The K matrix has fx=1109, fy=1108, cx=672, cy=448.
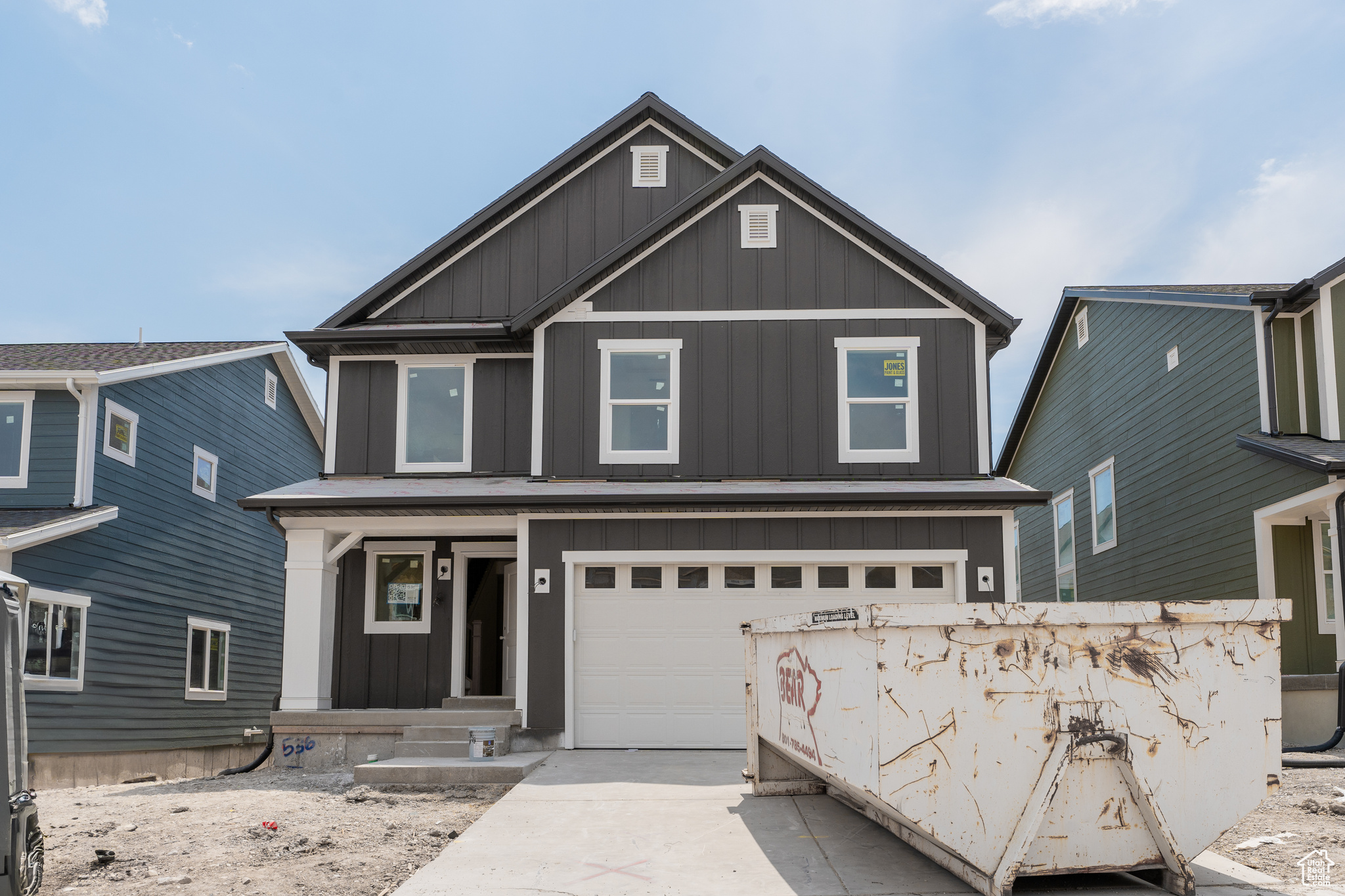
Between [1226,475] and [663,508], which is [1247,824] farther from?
[1226,475]

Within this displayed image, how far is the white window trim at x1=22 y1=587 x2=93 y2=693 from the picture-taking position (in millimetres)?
13281

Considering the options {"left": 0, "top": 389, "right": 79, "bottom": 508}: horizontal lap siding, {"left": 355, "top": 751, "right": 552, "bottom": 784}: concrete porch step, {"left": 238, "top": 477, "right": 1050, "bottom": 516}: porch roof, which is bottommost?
{"left": 355, "top": 751, "right": 552, "bottom": 784}: concrete porch step

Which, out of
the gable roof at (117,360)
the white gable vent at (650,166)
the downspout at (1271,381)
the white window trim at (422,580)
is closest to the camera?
the downspout at (1271,381)

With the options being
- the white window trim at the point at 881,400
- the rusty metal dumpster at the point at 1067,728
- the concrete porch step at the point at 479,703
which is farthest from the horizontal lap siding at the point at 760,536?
the rusty metal dumpster at the point at 1067,728

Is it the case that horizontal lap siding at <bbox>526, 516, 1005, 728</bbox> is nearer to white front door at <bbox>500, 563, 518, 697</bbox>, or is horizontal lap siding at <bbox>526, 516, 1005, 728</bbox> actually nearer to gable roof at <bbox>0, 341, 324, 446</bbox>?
white front door at <bbox>500, 563, 518, 697</bbox>

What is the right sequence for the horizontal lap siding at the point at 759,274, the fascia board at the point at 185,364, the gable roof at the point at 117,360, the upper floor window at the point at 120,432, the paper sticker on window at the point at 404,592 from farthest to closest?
the upper floor window at the point at 120,432
the fascia board at the point at 185,364
the gable roof at the point at 117,360
the paper sticker on window at the point at 404,592
the horizontal lap siding at the point at 759,274

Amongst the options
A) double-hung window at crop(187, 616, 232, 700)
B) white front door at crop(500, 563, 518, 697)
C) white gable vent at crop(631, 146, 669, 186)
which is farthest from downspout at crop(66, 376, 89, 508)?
white gable vent at crop(631, 146, 669, 186)

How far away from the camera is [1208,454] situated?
14227 millimetres

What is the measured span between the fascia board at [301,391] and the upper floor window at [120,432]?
4.30 metres

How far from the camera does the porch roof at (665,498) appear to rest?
11.7 m

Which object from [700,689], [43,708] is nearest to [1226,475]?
[700,689]

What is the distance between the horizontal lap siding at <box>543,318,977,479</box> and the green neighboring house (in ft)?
11.3

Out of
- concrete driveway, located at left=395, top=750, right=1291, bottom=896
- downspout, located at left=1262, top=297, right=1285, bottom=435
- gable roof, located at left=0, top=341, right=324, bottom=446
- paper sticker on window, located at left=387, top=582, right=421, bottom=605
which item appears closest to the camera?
concrete driveway, located at left=395, top=750, right=1291, bottom=896

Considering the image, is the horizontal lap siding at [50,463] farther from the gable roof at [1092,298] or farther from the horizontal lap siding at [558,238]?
the gable roof at [1092,298]
